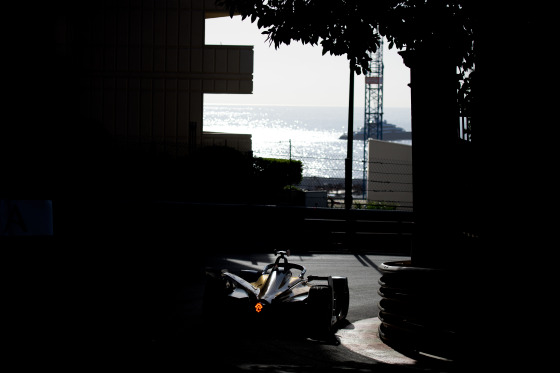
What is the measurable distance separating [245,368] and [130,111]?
66.3 ft

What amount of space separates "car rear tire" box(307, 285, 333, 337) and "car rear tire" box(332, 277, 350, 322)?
3.19 feet

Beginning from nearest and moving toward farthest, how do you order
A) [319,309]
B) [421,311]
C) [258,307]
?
[421,311] < [258,307] < [319,309]

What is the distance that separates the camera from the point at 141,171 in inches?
912

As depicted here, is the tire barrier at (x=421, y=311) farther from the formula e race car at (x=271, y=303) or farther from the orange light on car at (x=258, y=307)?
the orange light on car at (x=258, y=307)

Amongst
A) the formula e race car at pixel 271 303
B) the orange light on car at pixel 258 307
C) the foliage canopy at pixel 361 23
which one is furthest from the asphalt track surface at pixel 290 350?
the foliage canopy at pixel 361 23

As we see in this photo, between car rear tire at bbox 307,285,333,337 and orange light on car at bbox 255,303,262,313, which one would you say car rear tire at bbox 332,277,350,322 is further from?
orange light on car at bbox 255,303,262,313

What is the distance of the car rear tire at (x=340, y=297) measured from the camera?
9820 millimetres

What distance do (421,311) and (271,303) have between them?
1715mm

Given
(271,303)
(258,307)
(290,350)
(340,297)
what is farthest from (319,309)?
(340,297)

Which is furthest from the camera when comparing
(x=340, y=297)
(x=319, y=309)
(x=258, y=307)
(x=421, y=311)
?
(x=340, y=297)

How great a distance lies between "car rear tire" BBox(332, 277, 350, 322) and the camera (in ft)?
32.2

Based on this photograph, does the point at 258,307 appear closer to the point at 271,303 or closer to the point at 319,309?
the point at 271,303

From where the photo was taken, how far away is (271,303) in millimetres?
8594

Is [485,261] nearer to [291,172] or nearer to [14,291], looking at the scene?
[14,291]
